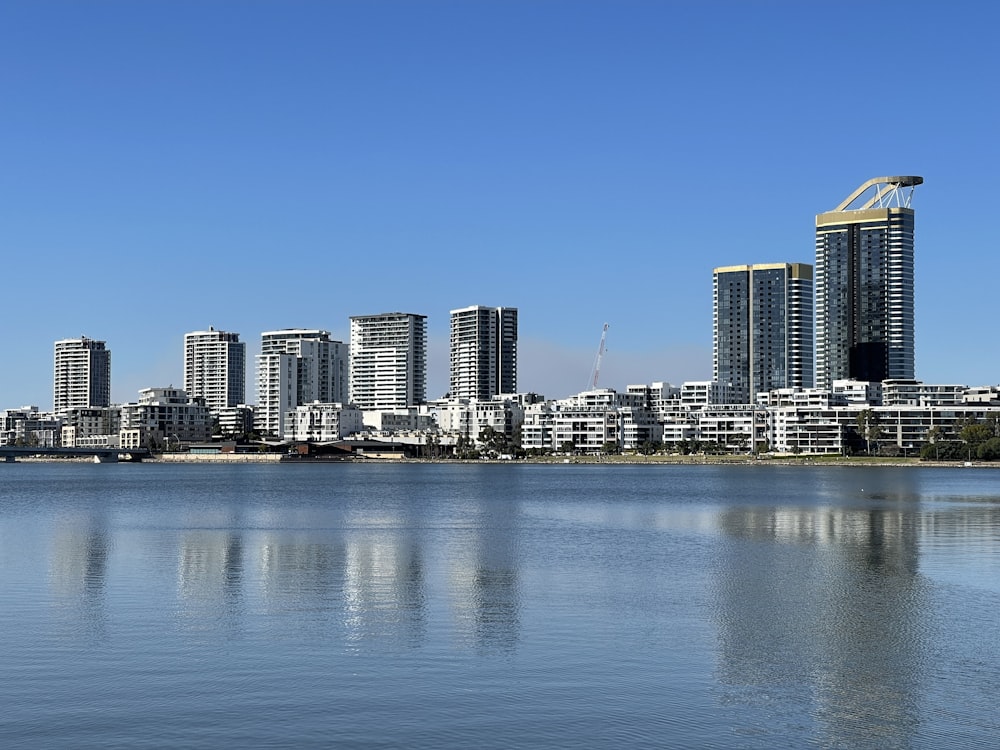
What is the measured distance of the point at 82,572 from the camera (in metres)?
36.5

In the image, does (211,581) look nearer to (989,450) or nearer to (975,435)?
(989,450)

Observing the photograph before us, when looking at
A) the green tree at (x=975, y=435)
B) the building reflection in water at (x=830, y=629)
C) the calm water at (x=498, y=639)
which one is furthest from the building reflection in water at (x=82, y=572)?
the green tree at (x=975, y=435)

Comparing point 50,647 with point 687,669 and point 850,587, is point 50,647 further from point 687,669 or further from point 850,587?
point 850,587

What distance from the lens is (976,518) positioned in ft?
206

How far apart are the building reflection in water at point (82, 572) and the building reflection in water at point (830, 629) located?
13.4 meters

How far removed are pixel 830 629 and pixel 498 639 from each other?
7.29 metres

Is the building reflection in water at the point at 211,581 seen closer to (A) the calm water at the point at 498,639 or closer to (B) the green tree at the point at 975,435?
(A) the calm water at the point at 498,639

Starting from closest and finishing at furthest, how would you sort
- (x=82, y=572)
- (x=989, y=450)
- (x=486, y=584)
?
(x=486, y=584) < (x=82, y=572) < (x=989, y=450)

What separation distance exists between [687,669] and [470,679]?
396cm

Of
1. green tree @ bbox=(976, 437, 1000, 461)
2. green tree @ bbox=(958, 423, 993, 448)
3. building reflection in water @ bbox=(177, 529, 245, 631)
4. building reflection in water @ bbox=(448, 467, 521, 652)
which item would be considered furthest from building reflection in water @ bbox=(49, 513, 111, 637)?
green tree @ bbox=(958, 423, 993, 448)

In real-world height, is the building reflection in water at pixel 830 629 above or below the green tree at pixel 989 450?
above

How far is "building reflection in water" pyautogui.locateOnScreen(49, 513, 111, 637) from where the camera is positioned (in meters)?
27.7

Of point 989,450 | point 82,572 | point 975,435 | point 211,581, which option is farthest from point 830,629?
point 975,435

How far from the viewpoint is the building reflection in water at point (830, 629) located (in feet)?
63.3
